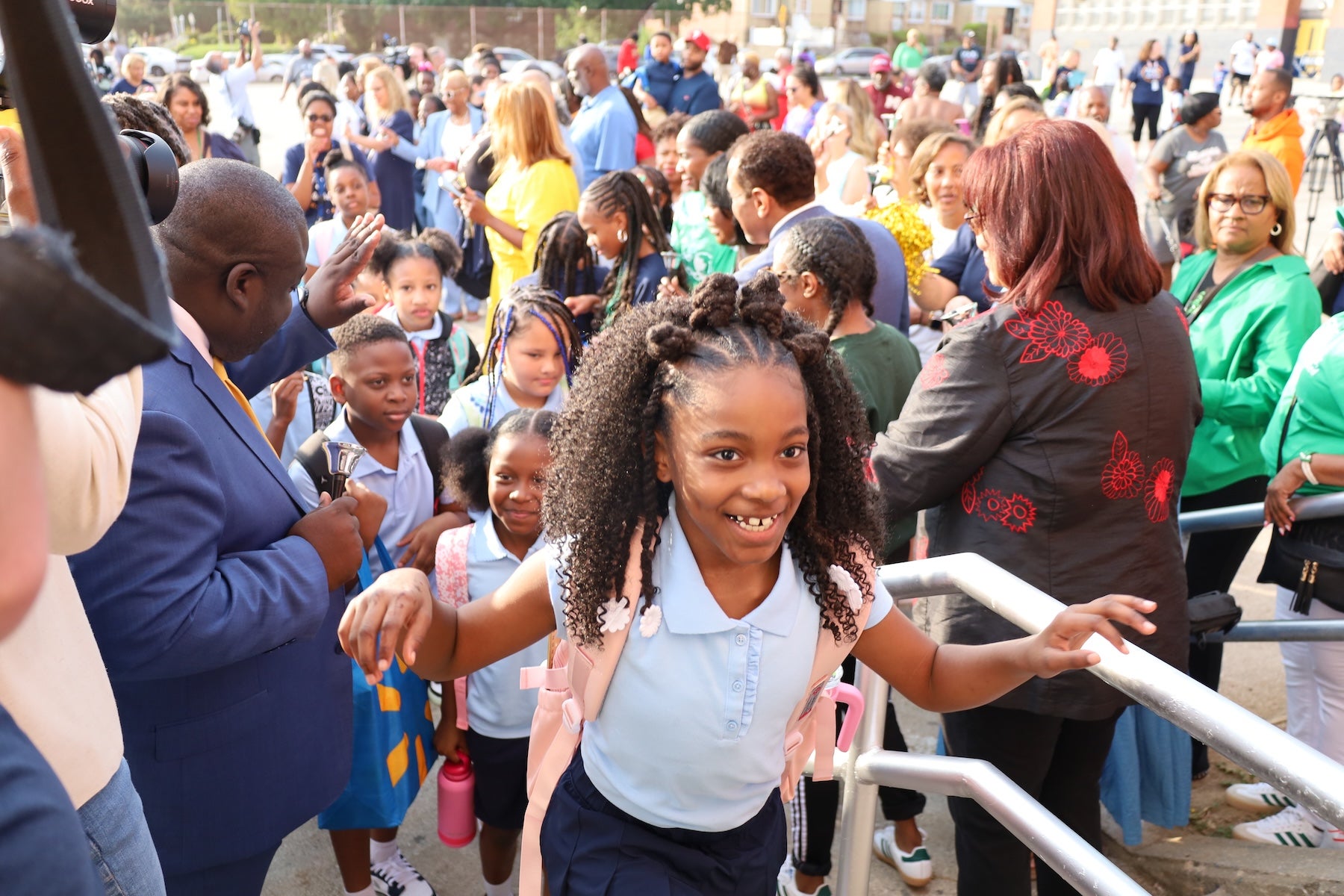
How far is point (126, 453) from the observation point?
3.93 feet

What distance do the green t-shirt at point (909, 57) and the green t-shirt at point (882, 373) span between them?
732 inches

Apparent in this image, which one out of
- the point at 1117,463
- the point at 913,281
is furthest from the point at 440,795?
the point at 913,281

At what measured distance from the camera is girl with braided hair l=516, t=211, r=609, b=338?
15.4 feet

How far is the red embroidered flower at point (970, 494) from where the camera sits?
95.1 inches

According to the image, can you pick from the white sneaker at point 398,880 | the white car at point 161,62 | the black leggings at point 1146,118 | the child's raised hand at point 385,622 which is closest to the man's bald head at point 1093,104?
the white sneaker at point 398,880

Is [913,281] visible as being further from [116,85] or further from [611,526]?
[116,85]

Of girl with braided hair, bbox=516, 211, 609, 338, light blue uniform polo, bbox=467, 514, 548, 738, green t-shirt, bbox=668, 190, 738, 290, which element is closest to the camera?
light blue uniform polo, bbox=467, 514, 548, 738

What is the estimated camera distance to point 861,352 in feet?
10.6

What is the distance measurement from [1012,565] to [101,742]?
1758mm

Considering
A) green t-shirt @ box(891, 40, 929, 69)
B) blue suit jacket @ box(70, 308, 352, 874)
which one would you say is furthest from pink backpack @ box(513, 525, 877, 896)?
green t-shirt @ box(891, 40, 929, 69)

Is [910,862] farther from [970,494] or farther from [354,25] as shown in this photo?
[354,25]

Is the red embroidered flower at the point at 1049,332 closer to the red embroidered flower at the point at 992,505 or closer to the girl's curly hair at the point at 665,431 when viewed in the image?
the red embroidered flower at the point at 992,505

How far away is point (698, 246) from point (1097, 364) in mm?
3521

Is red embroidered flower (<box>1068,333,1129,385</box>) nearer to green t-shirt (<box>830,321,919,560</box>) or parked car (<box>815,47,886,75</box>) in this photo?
green t-shirt (<box>830,321,919,560</box>)
